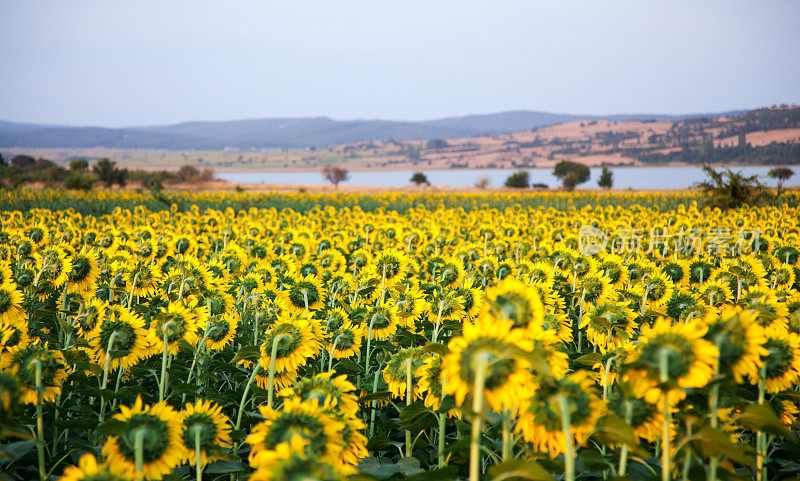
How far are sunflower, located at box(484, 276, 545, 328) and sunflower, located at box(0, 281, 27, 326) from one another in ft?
12.0

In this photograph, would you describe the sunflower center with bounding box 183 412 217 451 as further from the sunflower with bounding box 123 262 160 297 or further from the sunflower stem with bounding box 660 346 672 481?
the sunflower with bounding box 123 262 160 297

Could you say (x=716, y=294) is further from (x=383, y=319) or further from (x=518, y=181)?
(x=518, y=181)

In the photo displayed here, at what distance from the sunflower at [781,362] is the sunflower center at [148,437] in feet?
8.51

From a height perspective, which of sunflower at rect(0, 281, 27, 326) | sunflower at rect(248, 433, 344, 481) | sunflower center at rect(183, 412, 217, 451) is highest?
sunflower at rect(248, 433, 344, 481)

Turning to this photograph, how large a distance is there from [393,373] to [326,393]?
1.20 meters

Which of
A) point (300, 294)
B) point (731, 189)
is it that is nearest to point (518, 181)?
point (731, 189)

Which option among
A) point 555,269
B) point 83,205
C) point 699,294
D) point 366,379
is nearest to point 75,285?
point 366,379

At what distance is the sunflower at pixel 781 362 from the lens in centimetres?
242

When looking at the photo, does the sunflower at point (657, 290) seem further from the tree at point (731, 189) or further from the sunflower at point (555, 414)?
the tree at point (731, 189)

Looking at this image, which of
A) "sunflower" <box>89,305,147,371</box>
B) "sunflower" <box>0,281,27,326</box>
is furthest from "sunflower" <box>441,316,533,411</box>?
"sunflower" <box>0,281,27,326</box>

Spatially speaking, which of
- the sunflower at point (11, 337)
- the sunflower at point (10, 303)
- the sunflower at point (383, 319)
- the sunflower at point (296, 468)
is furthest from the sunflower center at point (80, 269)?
the sunflower at point (296, 468)

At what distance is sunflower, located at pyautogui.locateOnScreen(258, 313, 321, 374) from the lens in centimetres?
290

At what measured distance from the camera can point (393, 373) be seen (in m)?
3.18

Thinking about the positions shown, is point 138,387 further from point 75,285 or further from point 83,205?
point 83,205
